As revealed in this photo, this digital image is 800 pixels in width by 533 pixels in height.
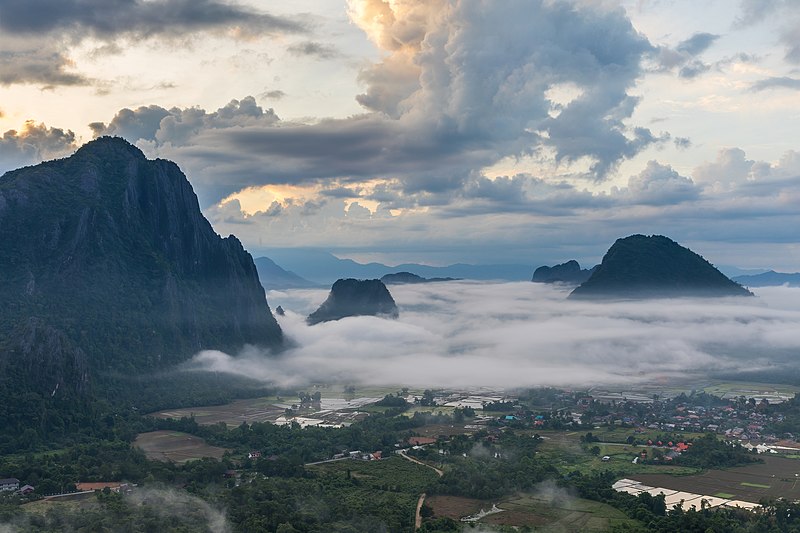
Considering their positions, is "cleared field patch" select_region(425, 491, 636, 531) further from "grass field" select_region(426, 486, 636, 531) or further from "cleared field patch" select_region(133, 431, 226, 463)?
"cleared field patch" select_region(133, 431, 226, 463)

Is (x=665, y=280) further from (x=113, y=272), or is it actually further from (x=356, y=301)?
(x=113, y=272)

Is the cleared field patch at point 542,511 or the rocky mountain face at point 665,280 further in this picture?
the rocky mountain face at point 665,280

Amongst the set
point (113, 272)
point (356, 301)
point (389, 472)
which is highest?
point (113, 272)

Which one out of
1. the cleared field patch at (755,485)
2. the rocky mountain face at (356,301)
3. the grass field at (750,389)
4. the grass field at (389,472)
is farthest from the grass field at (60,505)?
the rocky mountain face at (356,301)

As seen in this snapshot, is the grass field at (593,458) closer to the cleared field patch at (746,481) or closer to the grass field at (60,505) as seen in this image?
the cleared field patch at (746,481)

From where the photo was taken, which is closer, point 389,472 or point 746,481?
point 746,481

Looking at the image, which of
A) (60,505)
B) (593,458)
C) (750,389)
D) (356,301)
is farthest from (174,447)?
(356,301)

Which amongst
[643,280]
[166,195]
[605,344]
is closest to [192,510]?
[166,195]
